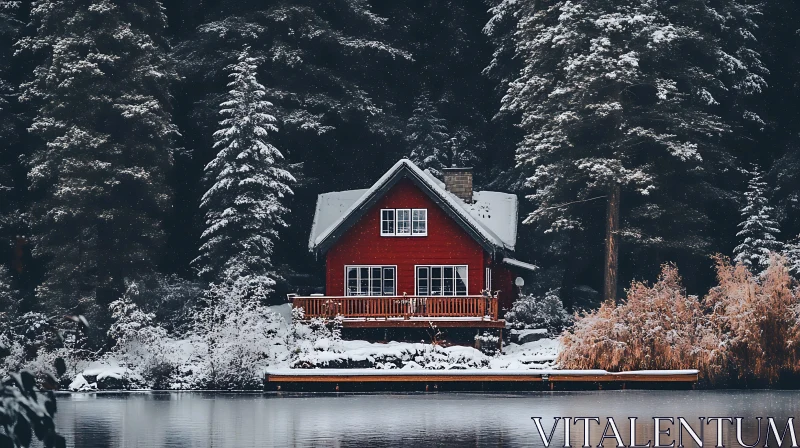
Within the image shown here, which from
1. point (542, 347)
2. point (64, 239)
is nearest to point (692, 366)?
point (542, 347)

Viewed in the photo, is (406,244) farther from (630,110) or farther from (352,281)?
(630,110)

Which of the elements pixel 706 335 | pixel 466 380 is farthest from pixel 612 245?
pixel 466 380

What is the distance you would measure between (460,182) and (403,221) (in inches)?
168

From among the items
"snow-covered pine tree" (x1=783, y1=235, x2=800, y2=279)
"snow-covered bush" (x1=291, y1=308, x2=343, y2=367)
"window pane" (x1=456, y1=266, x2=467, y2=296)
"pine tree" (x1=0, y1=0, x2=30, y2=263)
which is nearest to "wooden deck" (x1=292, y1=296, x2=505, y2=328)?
"snow-covered bush" (x1=291, y1=308, x2=343, y2=367)

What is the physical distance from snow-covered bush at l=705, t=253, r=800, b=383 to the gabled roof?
9587 mm

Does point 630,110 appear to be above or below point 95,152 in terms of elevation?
above

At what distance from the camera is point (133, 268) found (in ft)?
145

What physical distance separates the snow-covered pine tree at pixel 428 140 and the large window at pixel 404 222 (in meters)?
8.42

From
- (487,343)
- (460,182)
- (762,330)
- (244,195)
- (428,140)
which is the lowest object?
(487,343)

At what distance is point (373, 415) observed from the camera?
2912 centimetres

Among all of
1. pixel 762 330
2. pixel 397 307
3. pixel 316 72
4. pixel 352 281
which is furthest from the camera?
pixel 316 72

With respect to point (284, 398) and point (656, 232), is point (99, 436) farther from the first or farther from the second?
point (656, 232)

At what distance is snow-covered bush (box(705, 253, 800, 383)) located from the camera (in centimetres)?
3662

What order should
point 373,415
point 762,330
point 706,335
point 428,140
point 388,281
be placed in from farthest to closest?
1. point 428,140
2. point 388,281
3. point 706,335
4. point 762,330
5. point 373,415
